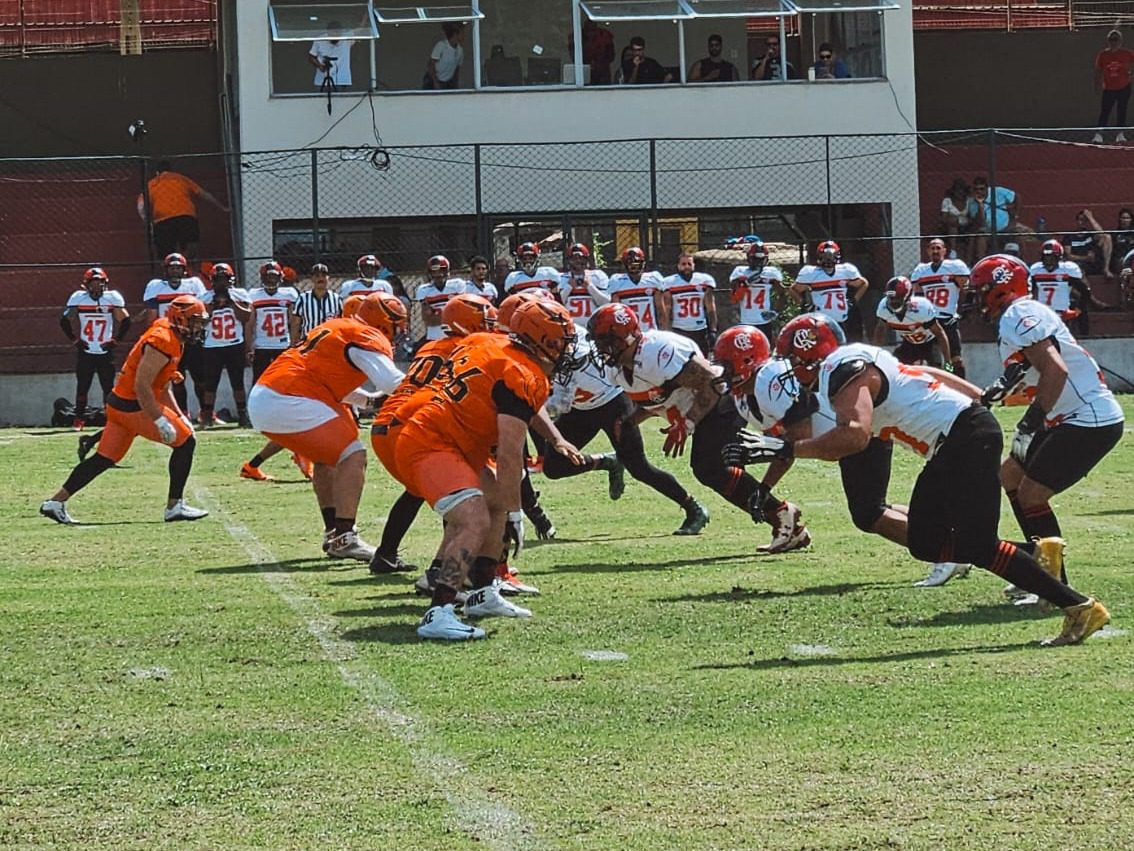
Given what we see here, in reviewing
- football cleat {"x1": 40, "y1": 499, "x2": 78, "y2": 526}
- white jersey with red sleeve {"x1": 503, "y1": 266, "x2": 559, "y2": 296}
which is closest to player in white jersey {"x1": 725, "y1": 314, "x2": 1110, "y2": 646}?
football cleat {"x1": 40, "y1": 499, "x2": 78, "y2": 526}

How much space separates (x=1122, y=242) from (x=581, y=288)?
7.70 meters

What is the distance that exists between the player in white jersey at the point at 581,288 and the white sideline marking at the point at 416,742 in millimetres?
11782

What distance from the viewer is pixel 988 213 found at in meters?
24.5

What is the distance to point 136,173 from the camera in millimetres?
25406

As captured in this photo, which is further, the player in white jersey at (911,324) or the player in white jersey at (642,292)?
the player in white jersey at (642,292)

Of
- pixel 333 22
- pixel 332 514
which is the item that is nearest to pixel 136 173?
pixel 333 22

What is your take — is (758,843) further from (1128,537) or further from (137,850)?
(1128,537)

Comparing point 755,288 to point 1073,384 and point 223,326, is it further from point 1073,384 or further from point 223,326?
point 1073,384

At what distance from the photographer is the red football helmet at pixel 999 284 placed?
925 centimetres

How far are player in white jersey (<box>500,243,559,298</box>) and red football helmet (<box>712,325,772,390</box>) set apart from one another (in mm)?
10636

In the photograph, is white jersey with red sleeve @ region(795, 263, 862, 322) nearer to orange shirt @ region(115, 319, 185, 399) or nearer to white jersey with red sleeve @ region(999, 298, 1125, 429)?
orange shirt @ region(115, 319, 185, 399)

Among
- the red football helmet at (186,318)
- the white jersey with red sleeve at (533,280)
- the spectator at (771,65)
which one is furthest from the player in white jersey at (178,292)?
the spectator at (771,65)

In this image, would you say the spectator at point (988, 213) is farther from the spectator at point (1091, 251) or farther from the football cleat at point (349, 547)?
the football cleat at point (349, 547)

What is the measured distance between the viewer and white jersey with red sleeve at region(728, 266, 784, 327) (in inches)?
866
